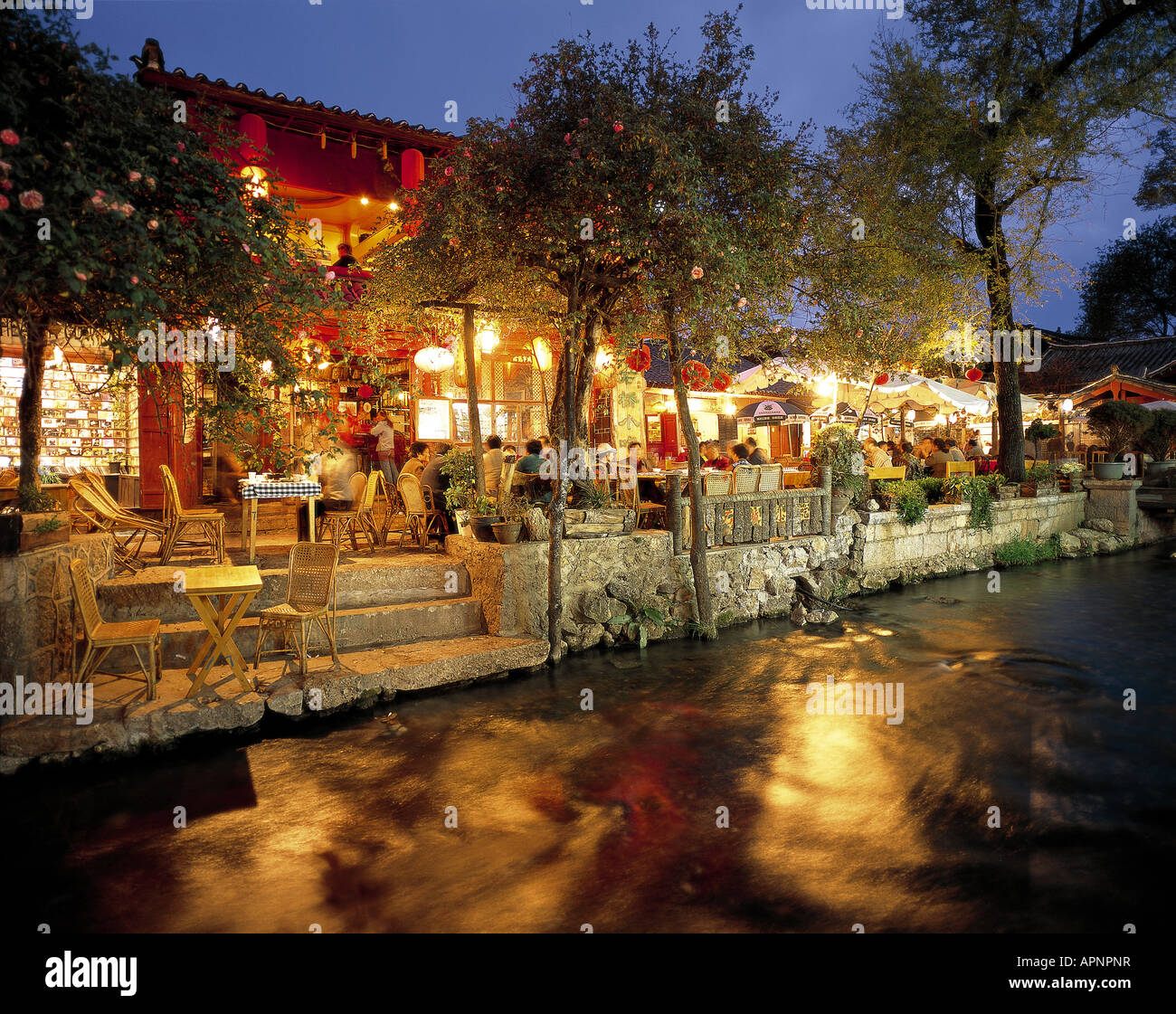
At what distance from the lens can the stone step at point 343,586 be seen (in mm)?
6965

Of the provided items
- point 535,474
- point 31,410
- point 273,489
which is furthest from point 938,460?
point 31,410

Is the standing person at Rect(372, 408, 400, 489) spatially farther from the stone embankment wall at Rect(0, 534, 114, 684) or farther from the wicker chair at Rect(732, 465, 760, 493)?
the stone embankment wall at Rect(0, 534, 114, 684)

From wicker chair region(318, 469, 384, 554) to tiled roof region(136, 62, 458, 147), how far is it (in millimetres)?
6347

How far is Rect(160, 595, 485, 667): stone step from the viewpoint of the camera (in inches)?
267

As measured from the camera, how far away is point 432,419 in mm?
13312

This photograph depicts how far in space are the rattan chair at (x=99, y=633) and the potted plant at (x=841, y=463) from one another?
9432 mm

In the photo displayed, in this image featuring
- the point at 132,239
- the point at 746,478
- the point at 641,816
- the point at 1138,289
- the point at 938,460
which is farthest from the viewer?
the point at 1138,289

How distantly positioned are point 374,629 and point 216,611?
178 centimetres

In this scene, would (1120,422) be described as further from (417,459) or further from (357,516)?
(357,516)

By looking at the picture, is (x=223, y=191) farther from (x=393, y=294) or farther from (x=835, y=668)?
(x=835, y=668)

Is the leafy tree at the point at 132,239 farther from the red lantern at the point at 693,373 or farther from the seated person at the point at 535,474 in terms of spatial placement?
the red lantern at the point at 693,373

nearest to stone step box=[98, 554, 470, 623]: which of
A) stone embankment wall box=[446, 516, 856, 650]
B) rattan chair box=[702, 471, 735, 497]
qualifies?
stone embankment wall box=[446, 516, 856, 650]
